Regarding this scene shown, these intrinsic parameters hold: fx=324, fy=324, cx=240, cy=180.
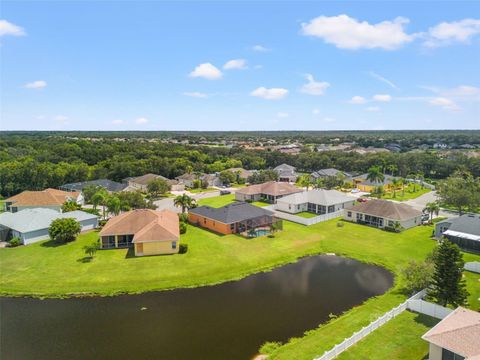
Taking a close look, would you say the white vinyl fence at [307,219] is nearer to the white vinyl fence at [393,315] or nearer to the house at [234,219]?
the house at [234,219]

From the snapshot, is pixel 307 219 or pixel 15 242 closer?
pixel 15 242

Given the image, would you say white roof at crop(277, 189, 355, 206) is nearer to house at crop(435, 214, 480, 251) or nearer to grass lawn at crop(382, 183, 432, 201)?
house at crop(435, 214, 480, 251)

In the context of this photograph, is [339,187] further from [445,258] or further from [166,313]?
[166,313]

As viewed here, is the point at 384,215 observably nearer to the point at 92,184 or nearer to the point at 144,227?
the point at 144,227

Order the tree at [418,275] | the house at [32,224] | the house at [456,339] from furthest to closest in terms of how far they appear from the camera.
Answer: the house at [32,224] < the tree at [418,275] < the house at [456,339]

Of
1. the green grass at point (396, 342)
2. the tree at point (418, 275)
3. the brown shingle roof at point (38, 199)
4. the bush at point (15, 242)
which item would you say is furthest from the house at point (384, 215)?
the brown shingle roof at point (38, 199)

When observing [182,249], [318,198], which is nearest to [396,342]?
[182,249]
